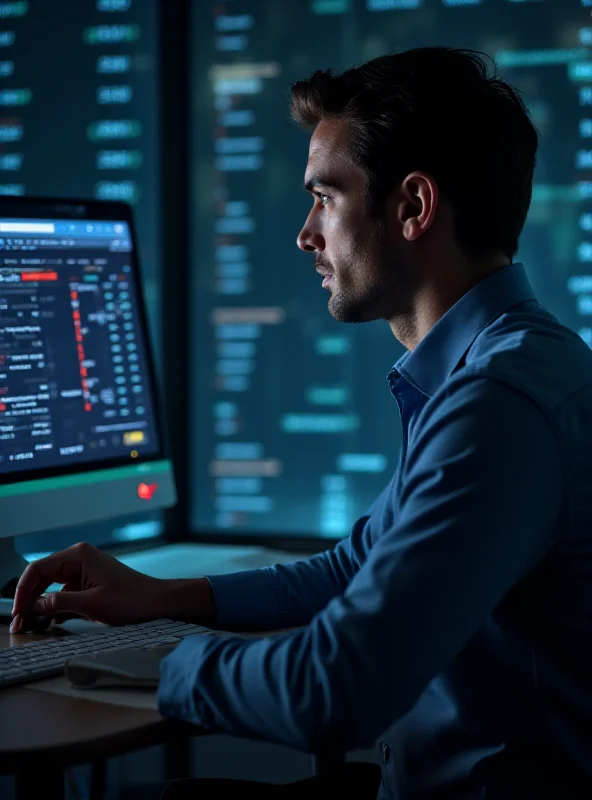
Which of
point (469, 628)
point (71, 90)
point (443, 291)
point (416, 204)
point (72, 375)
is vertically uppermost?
point (71, 90)

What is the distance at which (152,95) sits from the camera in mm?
2527

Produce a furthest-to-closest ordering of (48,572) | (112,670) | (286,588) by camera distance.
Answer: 1. (286,588)
2. (48,572)
3. (112,670)

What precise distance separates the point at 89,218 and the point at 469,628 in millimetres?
1072

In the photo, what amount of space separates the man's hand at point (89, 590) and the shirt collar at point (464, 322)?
1.53ft

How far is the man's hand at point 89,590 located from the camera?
131 cm

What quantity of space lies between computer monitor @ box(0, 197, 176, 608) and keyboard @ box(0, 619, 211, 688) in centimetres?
33

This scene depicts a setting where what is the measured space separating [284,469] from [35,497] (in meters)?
0.98

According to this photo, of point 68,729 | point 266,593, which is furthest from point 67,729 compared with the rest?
point 266,593

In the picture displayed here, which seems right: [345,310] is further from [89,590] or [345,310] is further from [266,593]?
[89,590]

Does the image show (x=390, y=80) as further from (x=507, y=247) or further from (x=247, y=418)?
(x=247, y=418)

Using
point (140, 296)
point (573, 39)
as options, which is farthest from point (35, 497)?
point (573, 39)

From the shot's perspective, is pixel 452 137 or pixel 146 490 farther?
pixel 146 490

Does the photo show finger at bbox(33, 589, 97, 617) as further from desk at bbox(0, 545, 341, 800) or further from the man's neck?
the man's neck

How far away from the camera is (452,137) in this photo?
1.32 m
